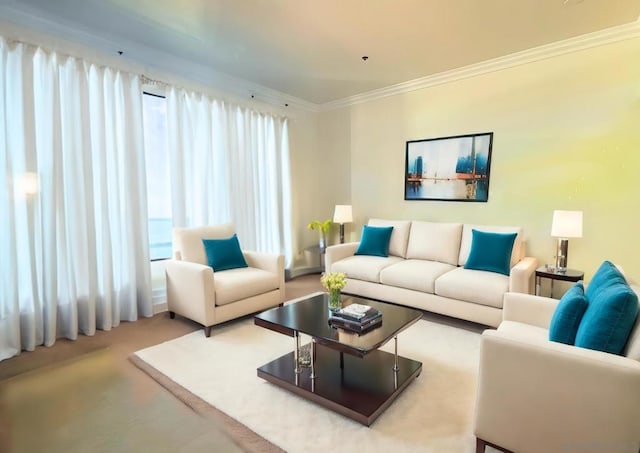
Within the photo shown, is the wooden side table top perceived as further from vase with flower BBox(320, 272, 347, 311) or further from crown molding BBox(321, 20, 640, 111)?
crown molding BBox(321, 20, 640, 111)

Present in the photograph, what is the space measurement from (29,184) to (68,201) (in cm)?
30

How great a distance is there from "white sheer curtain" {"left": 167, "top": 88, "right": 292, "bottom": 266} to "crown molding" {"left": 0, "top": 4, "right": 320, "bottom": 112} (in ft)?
0.69

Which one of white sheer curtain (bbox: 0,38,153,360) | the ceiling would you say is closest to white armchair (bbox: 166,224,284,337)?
white sheer curtain (bbox: 0,38,153,360)

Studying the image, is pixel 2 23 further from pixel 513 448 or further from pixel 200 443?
pixel 513 448

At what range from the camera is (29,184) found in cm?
276

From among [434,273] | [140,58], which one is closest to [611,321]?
[434,273]

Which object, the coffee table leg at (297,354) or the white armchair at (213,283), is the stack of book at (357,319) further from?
the white armchair at (213,283)

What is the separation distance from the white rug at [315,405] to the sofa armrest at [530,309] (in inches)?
20.0

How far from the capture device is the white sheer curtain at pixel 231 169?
3.84 m

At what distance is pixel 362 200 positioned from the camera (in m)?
5.16

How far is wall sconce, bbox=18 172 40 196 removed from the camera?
2725 mm

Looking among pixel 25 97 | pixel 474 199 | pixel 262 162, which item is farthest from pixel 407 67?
pixel 25 97

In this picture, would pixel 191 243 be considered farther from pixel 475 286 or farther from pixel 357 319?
pixel 475 286

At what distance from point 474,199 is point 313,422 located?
10.5ft
